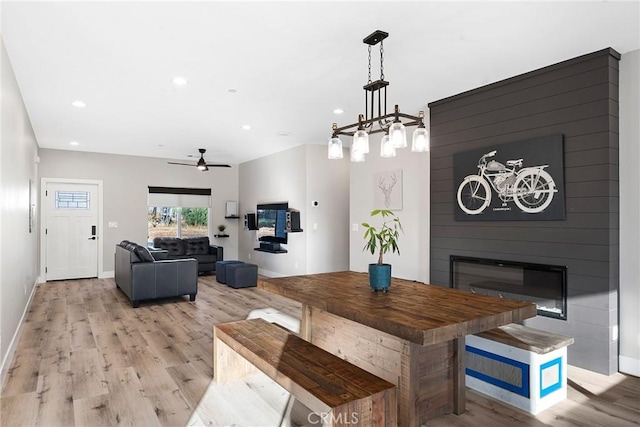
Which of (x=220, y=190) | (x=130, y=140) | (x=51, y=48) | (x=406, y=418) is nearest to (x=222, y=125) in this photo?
(x=130, y=140)

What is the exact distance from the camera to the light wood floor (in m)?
2.46

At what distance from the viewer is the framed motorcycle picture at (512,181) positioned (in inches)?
138

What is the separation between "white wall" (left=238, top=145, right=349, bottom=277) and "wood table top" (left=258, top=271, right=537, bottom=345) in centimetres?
415

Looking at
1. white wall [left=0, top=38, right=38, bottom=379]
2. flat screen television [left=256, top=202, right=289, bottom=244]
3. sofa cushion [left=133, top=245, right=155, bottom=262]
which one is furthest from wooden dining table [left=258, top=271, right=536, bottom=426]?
flat screen television [left=256, top=202, right=289, bottom=244]

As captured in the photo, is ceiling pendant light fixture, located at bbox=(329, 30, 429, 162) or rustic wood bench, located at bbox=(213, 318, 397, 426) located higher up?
ceiling pendant light fixture, located at bbox=(329, 30, 429, 162)

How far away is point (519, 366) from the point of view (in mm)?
2596

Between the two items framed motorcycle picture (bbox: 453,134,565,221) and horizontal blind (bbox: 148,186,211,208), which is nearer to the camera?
framed motorcycle picture (bbox: 453,134,565,221)

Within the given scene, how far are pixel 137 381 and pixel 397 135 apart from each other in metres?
2.62

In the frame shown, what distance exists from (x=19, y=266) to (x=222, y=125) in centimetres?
304

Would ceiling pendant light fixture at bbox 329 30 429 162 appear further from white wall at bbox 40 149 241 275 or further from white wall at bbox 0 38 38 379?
white wall at bbox 40 149 241 275

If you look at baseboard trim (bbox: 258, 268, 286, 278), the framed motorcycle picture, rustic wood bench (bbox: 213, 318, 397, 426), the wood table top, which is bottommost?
baseboard trim (bbox: 258, 268, 286, 278)

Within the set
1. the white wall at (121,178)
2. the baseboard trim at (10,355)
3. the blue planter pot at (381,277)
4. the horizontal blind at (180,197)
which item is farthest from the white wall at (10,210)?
the horizontal blind at (180,197)

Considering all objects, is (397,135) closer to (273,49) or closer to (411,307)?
(411,307)

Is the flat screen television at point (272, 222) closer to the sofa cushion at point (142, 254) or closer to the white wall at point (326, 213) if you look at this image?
the white wall at point (326, 213)
